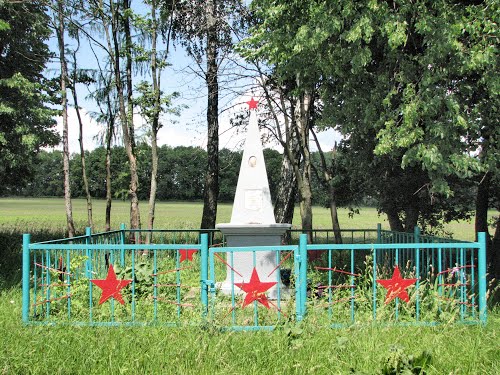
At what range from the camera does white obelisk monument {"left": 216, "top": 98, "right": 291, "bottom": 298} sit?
815 centimetres

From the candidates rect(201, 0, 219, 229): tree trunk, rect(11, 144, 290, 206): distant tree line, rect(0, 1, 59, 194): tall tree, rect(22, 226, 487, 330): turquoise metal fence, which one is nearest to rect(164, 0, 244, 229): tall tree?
rect(201, 0, 219, 229): tree trunk

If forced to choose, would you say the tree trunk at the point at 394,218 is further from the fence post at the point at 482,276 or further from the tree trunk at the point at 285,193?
the fence post at the point at 482,276

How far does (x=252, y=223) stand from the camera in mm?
8438

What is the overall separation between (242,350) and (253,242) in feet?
11.3

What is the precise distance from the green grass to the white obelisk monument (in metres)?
2.78

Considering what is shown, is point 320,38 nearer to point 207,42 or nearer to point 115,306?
point 115,306

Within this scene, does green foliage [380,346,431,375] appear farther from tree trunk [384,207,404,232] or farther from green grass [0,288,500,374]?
tree trunk [384,207,404,232]

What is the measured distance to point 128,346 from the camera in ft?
16.3

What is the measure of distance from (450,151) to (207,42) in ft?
34.8

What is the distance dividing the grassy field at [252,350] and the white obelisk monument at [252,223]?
2.69 meters

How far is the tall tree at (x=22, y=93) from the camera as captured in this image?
13375mm

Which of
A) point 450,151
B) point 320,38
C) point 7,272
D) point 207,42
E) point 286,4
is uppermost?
point 207,42

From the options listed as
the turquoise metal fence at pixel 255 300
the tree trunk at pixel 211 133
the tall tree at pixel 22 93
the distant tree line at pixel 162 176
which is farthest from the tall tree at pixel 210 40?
the distant tree line at pixel 162 176

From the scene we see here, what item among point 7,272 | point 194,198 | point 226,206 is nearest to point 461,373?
point 7,272
